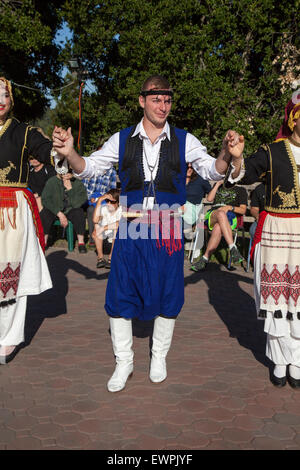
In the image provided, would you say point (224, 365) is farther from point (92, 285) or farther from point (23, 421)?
point (92, 285)

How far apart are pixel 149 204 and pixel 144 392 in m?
1.48

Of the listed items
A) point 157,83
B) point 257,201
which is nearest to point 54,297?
point 257,201

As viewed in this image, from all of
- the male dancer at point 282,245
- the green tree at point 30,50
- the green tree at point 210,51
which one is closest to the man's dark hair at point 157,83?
the male dancer at point 282,245

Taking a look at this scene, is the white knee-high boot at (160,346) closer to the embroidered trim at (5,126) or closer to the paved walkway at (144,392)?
the paved walkway at (144,392)

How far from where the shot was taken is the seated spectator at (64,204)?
33.1 feet

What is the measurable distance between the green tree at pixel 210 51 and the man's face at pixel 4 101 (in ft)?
50.2

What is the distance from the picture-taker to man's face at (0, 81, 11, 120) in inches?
167

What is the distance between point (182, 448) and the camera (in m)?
3.07

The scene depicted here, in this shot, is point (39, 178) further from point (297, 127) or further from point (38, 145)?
point (297, 127)

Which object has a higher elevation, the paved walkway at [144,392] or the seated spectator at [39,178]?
the seated spectator at [39,178]

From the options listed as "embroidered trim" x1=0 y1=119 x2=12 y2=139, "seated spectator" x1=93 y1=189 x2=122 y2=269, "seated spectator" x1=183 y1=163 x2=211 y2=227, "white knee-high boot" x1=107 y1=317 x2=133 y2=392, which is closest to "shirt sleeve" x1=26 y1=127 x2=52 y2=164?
"embroidered trim" x1=0 y1=119 x2=12 y2=139

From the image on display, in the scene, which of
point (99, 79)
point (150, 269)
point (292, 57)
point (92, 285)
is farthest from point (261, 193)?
point (99, 79)

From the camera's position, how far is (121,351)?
157 inches

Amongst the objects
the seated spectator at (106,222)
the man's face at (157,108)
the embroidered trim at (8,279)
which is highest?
the man's face at (157,108)
